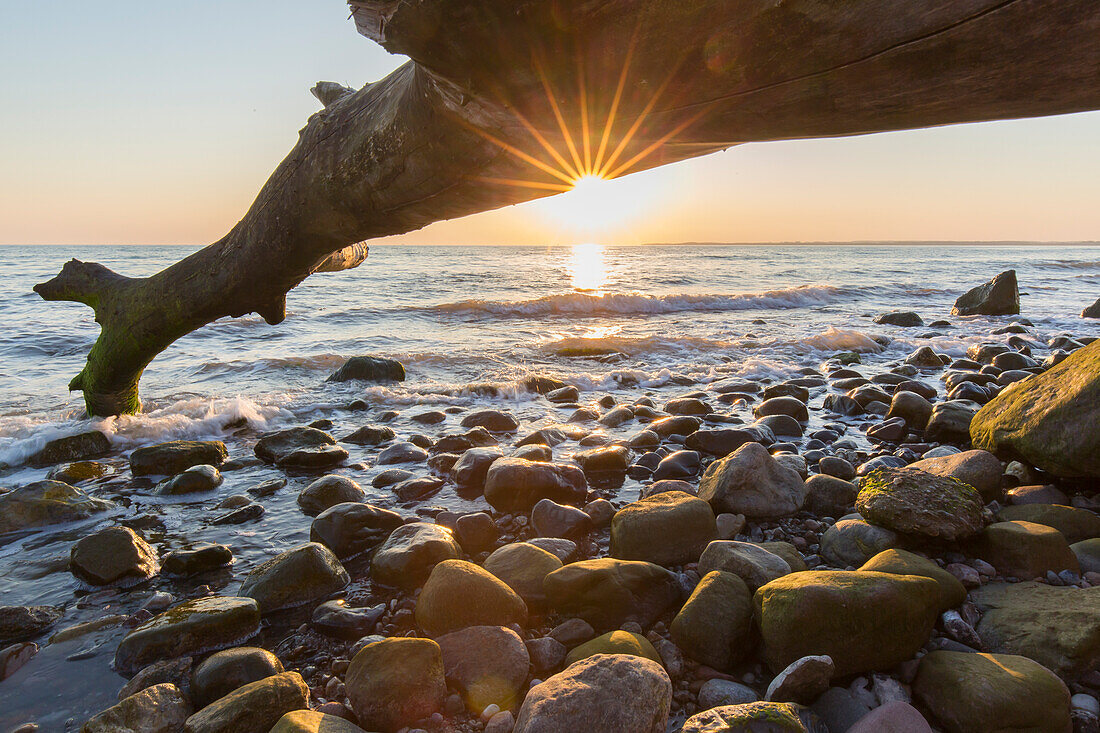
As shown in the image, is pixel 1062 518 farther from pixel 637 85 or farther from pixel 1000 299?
pixel 1000 299

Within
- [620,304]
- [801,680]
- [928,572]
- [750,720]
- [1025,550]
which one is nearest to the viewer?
[750,720]

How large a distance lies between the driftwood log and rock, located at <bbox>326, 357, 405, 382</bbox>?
185 inches

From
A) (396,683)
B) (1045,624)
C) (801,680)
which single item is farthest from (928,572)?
(396,683)

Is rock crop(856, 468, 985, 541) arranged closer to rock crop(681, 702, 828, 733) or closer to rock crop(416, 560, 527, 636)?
rock crop(681, 702, 828, 733)

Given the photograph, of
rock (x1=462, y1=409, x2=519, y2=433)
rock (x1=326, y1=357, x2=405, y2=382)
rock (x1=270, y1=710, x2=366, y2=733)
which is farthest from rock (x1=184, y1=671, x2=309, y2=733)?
rock (x1=326, y1=357, x2=405, y2=382)

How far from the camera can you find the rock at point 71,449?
4.90 meters

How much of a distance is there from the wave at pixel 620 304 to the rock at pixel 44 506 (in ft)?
38.4

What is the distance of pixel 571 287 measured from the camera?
70.2ft

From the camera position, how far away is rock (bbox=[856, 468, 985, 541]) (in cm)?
268

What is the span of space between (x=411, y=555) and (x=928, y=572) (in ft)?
7.45

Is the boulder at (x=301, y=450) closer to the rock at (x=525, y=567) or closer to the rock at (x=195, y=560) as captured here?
the rock at (x=195, y=560)

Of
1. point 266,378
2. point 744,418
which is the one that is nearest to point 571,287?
point 266,378

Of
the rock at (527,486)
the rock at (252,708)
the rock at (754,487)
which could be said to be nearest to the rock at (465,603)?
the rock at (252,708)

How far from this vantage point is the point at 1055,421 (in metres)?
3.26
